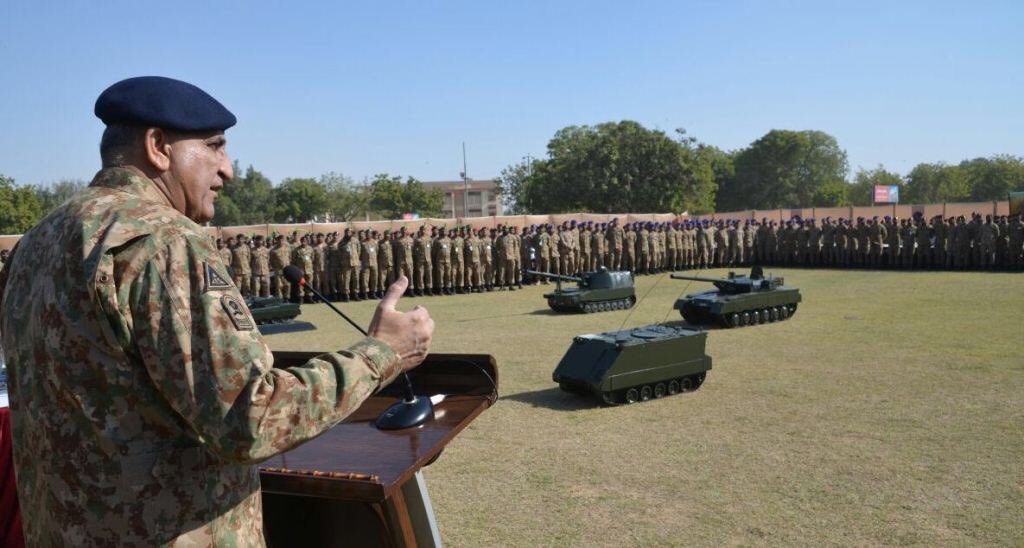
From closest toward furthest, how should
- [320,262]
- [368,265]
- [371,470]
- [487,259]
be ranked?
[371,470] → [320,262] → [368,265] → [487,259]

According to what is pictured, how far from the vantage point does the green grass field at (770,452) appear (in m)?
4.57

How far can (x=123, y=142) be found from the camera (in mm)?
1814

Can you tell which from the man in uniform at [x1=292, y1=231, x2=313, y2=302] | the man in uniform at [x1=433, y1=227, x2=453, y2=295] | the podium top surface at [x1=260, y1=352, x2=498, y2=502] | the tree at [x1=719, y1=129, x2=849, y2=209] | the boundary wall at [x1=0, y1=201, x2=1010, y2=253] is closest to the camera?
the podium top surface at [x1=260, y1=352, x2=498, y2=502]

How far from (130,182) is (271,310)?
13137 mm

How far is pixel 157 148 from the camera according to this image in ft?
5.97

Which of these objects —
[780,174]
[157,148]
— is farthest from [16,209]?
[780,174]

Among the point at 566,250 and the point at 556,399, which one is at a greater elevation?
the point at 566,250

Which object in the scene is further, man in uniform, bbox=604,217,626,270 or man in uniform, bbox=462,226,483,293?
man in uniform, bbox=604,217,626,270

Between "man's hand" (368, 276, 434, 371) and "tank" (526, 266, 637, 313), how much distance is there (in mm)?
12882

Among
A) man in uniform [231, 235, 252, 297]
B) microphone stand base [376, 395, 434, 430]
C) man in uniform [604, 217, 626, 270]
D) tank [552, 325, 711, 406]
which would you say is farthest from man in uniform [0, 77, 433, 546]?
man in uniform [604, 217, 626, 270]

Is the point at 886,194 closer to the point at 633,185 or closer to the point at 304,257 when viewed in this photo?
the point at 633,185

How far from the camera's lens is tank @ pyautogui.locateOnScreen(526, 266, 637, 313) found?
15.2 meters

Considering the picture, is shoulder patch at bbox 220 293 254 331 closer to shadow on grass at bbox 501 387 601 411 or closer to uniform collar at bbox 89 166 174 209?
uniform collar at bbox 89 166 174 209

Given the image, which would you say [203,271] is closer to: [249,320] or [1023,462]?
[249,320]
